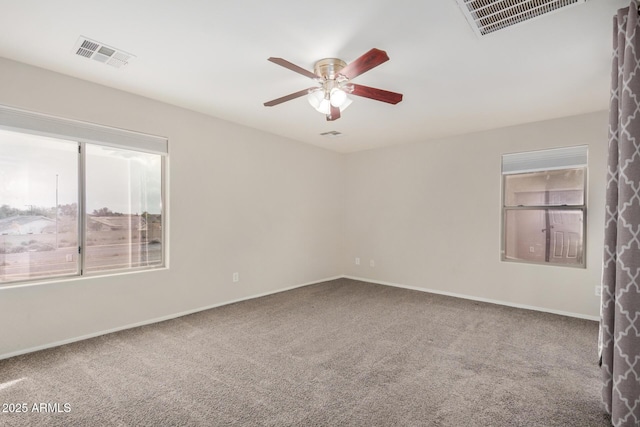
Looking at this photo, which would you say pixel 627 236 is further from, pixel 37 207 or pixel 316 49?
pixel 37 207

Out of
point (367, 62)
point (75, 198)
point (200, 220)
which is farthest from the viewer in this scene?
point (200, 220)

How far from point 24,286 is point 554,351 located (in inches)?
193

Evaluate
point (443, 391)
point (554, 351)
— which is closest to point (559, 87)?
point (554, 351)

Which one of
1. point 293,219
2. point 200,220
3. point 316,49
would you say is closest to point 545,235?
point 293,219

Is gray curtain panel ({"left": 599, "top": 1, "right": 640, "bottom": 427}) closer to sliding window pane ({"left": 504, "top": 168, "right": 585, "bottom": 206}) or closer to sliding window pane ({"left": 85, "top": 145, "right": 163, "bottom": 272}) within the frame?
sliding window pane ({"left": 504, "top": 168, "right": 585, "bottom": 206})

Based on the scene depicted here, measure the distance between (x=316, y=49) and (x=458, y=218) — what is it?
3593 mm

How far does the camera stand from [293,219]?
5.38 metres

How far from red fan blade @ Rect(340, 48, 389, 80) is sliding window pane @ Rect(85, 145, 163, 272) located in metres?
2.69

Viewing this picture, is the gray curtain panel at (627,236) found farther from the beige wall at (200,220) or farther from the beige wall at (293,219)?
the beige wall at (200,220)

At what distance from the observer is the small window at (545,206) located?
4070mm

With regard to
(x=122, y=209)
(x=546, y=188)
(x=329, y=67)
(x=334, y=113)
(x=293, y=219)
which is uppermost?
(x=329, y=67)

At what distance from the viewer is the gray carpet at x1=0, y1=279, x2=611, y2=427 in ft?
6.53

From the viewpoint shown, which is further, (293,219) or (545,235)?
(293,219)

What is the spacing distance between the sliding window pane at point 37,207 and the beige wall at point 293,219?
25cm
